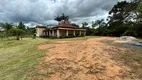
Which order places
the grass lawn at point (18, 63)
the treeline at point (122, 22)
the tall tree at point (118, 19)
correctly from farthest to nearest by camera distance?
the tall tree at point (118, 19), the treeline at point (122, 22), the grass lawn at point (18, 63)

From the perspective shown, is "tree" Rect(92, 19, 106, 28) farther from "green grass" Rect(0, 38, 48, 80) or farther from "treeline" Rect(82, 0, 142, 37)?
"green grass" Rect(0, 38, 48, 80)

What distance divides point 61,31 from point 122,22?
1379cm

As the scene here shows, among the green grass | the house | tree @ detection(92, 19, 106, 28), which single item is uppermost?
tree @ detection(92, 19, 106, 28)

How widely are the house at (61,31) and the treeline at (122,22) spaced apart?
6.55 m

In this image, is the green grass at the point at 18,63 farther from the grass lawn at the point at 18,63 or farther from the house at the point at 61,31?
the house at the point at 61,31

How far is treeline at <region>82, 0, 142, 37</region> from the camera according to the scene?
77.0 feet

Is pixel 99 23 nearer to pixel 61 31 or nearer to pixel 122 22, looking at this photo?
pixel 122 22

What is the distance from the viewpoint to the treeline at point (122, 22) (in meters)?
23.5

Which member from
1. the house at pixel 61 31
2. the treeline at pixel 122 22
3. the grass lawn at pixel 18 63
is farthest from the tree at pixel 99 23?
the grass lawn at pixel 18 63

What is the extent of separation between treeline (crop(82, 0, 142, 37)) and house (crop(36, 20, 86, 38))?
655 centimetres

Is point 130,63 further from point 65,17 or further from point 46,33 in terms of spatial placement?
point 65,17

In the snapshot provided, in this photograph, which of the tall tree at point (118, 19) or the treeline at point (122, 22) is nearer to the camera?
the treeline at point (122, 22)

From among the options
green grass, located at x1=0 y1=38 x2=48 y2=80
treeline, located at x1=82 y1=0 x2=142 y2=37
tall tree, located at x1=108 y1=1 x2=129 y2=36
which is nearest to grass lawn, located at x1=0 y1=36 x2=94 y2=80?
green grass, located at x1=0 y1=38 x2=48 y2=80

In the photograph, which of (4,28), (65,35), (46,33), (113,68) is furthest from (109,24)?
(113,68)
